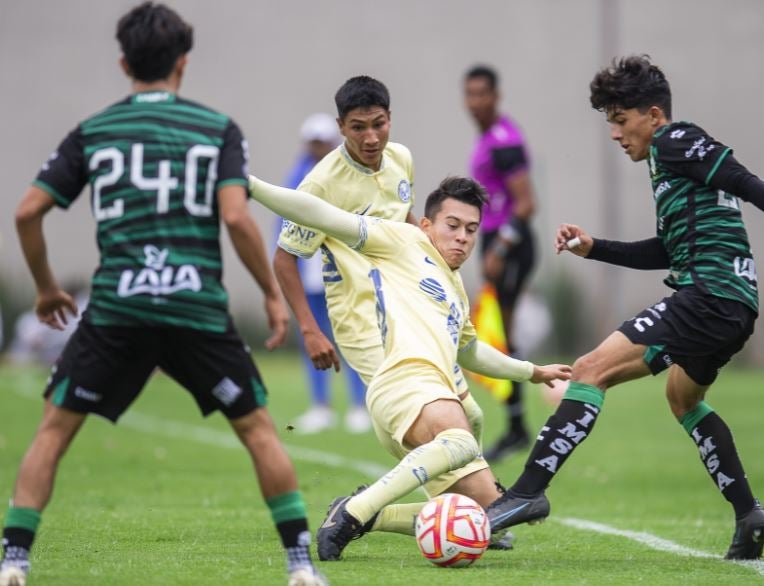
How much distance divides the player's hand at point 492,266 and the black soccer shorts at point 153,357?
6.72 metres

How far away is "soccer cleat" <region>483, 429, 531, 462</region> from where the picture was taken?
1115 cm

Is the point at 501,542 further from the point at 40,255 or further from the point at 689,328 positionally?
the point at 40,255

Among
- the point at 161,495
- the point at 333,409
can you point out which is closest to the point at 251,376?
the point at 161,495

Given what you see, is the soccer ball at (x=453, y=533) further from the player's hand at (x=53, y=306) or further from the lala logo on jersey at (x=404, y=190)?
the lala logo on jersey at (x=404, y=190)

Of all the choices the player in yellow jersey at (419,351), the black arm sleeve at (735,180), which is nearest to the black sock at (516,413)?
the player in yellow jersey at (419,351)

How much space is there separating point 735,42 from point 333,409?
1360 centimetres

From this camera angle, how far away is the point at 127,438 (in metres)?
13.7

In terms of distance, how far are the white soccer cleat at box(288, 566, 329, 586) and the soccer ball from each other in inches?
40.2

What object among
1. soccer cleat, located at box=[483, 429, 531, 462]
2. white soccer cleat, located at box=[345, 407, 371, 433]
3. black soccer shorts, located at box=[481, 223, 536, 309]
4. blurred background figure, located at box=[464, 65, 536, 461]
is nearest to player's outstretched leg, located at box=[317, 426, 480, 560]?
soccer cleat, located at box=[483, 429, 531, 462]

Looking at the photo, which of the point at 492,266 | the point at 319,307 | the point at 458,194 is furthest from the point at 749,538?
the point at 319,307

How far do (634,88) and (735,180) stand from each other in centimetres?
67

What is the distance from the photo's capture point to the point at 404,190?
7348 mm

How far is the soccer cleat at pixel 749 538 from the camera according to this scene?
243 inches

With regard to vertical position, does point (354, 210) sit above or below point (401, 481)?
above
